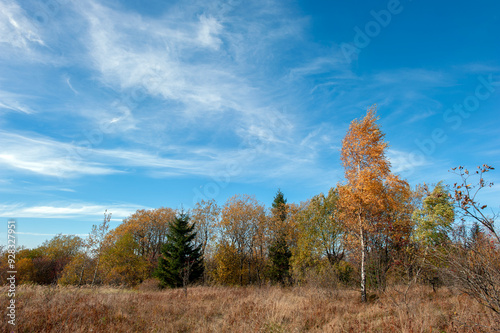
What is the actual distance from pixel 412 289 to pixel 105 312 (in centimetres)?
1688

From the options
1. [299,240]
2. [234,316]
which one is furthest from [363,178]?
[299,240]

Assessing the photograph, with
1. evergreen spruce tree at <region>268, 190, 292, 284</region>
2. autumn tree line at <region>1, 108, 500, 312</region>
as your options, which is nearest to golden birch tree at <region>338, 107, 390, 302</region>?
autumn tree line at <region>1, 108, 500, 312</region>

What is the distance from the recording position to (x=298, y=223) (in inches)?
1247

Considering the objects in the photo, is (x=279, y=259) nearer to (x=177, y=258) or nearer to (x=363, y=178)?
(x=177, y=258)

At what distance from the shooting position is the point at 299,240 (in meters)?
30.3

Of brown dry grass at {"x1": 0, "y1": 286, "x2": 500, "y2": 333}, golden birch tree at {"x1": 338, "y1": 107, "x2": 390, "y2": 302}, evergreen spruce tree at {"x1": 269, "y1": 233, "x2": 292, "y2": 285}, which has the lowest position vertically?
evergreen spruce tree at {"x1": 269, "y1": 233, "x2": 292, "y2": 285}

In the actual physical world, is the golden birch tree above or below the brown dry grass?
above

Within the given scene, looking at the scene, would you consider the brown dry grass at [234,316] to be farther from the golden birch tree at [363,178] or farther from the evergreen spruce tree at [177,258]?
the evergreen spruce tree at [177,258]

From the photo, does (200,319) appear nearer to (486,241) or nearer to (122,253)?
(486,241)

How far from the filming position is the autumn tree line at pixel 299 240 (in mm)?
14078

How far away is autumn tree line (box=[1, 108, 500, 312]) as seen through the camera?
554 inches

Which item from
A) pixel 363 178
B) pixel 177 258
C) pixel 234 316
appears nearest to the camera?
pixel 234 316

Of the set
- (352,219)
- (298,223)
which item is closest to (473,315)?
(352,219)

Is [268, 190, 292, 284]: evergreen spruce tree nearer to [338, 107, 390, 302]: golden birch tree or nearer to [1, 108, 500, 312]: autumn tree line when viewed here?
[1, 108, 500, 312]: autumn tree line
